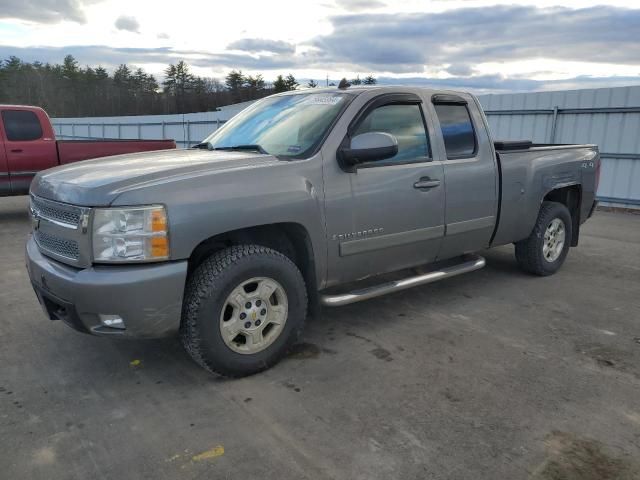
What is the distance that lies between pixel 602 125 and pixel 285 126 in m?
9.74

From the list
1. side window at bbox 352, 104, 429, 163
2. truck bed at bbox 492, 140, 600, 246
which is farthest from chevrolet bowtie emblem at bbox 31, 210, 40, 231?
truck bed at bbox 492, 140, 600, 246

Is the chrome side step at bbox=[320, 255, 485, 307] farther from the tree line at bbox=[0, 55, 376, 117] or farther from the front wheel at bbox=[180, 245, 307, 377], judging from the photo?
the tree line at bbox=[0, 55, 376, 117]

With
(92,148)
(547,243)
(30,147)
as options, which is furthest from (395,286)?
(30,147)

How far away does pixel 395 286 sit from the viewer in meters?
4.16

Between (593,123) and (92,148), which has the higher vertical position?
(593,123)

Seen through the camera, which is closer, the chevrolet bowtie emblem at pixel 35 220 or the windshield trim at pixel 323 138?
the chevrolet bowtie emblem at pixel 35 220

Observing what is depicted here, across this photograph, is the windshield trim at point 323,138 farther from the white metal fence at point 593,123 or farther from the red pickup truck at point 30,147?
the white metal fence at point 593,123

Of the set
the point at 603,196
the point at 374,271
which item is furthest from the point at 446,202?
the point at 603,196

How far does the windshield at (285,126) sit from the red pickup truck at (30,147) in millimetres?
5250

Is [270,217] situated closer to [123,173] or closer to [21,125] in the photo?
[123,173]

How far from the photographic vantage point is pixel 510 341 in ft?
13.4

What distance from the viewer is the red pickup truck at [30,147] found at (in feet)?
30.1

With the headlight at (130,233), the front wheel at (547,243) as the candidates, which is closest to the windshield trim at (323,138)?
the headlight at (130,233)

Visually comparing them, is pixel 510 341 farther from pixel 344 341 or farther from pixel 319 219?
pixel 319 219
